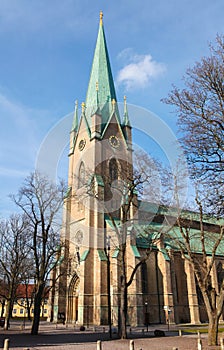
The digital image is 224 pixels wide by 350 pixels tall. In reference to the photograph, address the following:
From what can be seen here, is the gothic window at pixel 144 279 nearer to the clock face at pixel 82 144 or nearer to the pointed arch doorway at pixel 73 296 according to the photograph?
the pointed arch doorway at pixel 73 296

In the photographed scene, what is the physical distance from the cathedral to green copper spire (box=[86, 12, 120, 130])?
0.16 meters

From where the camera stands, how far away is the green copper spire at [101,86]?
46912 millimetres

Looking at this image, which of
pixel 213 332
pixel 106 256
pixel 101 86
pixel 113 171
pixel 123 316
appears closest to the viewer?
pixel 213 332

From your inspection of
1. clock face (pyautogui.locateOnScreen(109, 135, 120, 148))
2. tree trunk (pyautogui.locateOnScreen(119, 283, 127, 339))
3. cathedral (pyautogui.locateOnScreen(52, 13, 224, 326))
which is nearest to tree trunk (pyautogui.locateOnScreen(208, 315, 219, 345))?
tree trunk (pyautogui.locateOnScreen(119, 283, 127, 339))

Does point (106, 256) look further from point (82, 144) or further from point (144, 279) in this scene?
point (82, 144)

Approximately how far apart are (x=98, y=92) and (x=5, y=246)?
27.2 meters

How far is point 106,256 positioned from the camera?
3344 cm

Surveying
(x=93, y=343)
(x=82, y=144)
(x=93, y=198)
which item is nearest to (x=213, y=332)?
(x=93, y=343)

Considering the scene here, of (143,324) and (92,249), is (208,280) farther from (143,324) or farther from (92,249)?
(92,249)

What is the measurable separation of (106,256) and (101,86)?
2745 cm

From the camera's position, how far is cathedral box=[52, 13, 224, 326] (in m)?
33.0

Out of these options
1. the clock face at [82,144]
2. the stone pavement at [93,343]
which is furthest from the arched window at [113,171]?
the stone pavement at [93,343]

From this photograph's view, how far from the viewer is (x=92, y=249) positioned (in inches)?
1430

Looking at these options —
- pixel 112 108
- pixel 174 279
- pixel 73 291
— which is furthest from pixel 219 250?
pixel 112 108
